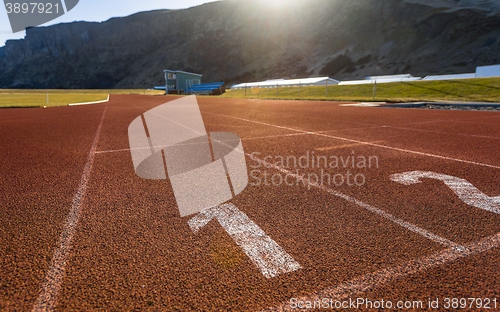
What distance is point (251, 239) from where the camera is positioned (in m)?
2.69

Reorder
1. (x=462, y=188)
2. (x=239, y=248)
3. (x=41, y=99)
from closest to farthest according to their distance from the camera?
(x=239, y=248) → (x=462, y=188) → (x=41, y=99)

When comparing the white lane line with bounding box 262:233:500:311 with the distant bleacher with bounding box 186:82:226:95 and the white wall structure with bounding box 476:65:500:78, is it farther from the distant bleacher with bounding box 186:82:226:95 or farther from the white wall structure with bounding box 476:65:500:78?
the distant bleacher with bounding box 186:82:226:95

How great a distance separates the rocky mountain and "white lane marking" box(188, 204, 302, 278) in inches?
3130

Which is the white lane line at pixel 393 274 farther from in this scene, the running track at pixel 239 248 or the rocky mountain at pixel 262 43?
the rocky mountain at pixel 262 43

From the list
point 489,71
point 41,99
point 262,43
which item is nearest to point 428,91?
point 489,71

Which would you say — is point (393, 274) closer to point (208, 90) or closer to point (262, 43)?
point (208, 90)

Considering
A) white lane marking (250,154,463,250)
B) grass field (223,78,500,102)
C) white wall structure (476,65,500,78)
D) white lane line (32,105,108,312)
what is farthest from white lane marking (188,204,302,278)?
white wall structure (476,65,500,78)

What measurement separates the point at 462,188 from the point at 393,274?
2522mm

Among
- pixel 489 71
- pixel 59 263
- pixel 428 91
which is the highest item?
pixel 489 71

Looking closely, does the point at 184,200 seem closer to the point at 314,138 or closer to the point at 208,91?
the point at 314,138

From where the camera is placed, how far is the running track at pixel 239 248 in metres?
1.98

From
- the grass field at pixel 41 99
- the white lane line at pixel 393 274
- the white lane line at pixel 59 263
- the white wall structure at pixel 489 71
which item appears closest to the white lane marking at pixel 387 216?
the white lane line at pixel 393 274

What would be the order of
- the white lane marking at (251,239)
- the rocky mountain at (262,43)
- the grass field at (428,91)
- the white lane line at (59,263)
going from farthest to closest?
the rocky mountain at (262,43) → the grass field at (428,91) → the white lane marking at (251,239) → the white lane line at (59,263)

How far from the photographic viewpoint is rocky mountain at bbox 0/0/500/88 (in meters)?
76.6
